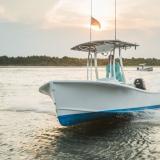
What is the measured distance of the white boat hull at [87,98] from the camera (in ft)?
44.8

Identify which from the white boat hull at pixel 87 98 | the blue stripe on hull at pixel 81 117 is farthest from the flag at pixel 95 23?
the blue stripe on hull at pixel 81 117

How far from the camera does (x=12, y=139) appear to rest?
13.8 meters

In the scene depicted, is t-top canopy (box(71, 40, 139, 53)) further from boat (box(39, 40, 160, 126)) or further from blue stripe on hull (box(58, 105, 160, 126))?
blue stripe on hull (box(58, 105, 160, 126))

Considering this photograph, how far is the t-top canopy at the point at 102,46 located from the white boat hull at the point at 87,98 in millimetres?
1818

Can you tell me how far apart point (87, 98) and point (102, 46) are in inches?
106

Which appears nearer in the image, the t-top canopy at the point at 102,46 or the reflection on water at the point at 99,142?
the reflection on water at the point at 99,142

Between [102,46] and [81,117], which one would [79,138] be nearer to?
[81,117]

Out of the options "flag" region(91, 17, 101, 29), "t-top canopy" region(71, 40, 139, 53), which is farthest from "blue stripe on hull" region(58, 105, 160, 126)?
"flag" region(91, 17, 101, 29)

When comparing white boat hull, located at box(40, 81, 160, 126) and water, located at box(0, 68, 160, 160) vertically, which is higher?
white boat hull, located at box(40, 81, 160, 126)

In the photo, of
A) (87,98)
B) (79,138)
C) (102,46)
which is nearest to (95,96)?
(87,98)

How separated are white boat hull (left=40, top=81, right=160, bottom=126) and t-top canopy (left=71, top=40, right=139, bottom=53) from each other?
182 centimetres

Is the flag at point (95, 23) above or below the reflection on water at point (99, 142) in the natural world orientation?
above

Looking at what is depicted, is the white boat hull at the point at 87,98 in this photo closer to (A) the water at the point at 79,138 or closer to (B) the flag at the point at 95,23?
(A) the water at the point at 79,138

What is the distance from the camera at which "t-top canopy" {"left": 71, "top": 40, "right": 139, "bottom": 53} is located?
15.3 meters
